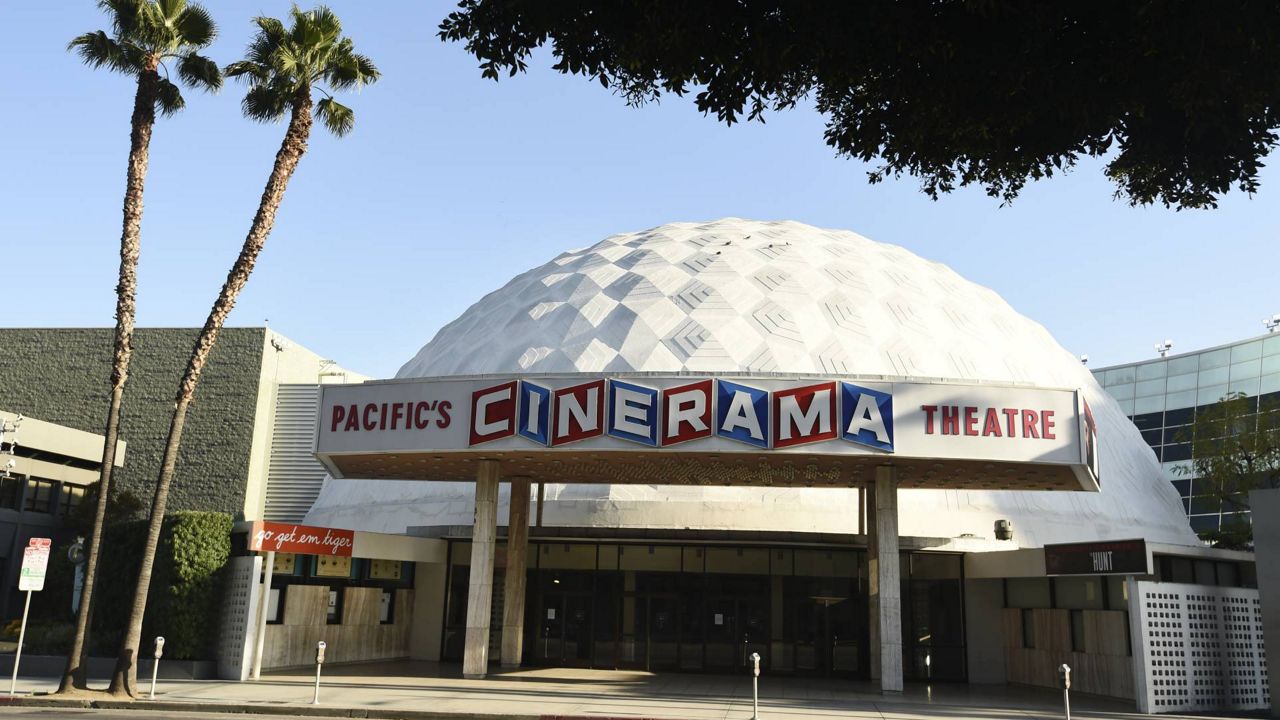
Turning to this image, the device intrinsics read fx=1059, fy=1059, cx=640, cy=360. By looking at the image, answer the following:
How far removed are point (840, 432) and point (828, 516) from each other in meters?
9.17

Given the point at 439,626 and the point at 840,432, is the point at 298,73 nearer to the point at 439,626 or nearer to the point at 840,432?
the point at 840,432

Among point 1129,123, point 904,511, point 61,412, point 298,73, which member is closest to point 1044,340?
point 904,511

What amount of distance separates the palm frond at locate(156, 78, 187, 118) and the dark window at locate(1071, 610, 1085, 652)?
24.4 m

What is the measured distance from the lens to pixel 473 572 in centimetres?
2423

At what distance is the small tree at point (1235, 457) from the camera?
39.1 meters

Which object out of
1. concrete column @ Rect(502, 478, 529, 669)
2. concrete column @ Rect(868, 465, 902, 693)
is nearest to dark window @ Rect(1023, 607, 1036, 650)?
concrete column @ Rect(868, 465, 902, 693)

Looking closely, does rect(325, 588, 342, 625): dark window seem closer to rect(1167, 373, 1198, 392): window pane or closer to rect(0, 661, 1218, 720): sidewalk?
rect(0, 661, 1218, 720): sidewalk

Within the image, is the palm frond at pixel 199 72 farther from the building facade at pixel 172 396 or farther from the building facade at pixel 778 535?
the building facade at pixel 172 396

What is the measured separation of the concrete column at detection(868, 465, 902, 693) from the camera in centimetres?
2291

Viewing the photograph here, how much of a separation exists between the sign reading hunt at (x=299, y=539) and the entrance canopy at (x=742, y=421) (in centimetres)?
362

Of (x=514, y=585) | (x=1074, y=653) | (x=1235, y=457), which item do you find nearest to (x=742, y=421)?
(x=514, y=585)

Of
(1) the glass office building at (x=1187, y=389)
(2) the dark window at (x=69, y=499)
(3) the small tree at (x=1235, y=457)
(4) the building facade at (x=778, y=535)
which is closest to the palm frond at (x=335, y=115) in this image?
(4) the building facade at (x=778, y=535)

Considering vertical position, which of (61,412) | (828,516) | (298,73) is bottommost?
(828,516)

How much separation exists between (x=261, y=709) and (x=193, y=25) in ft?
45.7
